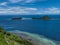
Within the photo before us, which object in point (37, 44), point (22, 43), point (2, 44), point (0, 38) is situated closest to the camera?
point (2, 44)

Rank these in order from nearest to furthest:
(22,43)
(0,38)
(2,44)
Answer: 1. (2,44)
2. (0,38)
3. (22,43)

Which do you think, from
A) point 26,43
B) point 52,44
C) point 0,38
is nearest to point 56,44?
point 52,44

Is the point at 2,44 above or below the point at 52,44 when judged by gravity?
above

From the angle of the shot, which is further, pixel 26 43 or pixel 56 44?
pixel 56 44

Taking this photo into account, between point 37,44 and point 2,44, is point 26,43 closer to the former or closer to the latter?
point 37,44

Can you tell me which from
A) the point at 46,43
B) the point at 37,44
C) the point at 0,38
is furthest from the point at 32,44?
the point at 0,38

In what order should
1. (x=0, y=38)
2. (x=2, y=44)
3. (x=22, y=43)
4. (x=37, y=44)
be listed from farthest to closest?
(x=37, y=44), (x=22, y=43), (x=0, y=38), (x=2, y=44)

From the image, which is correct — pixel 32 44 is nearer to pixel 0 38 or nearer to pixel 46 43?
pixel 46 43

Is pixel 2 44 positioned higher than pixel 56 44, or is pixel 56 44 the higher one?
pixel 2 44

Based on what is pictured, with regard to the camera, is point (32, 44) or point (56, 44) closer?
point (32, 44)
